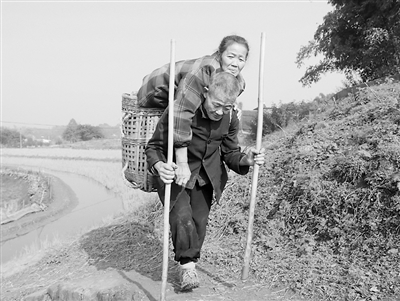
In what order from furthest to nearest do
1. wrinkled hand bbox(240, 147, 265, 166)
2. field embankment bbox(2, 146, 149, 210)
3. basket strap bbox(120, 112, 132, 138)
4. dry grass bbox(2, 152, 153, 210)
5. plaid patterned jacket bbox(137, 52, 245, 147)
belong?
field embankment bbox(2, 146, 149, 210) < dry grass bbox(2, 152, 153, 210) < basket strap bbox(120, 112, 132, 138) < wrinkled hand bbox(240, 147, 265, 166) < plaid patterned jacket bbox(137, 52, 245, 147)

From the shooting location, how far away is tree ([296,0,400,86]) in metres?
11.8

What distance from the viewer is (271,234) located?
461cm

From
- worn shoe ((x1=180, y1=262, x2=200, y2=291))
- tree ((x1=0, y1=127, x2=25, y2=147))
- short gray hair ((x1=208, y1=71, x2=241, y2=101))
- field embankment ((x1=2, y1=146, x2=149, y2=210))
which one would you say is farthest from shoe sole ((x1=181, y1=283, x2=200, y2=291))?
tree ((x1=0, y1=127, x2=25, y2=147))

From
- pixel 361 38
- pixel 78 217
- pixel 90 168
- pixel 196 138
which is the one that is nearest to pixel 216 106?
pixel 196 138

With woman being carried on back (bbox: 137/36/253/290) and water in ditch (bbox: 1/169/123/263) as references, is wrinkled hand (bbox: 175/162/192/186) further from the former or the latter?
water in ditch (bbox: 1/169/123/263)

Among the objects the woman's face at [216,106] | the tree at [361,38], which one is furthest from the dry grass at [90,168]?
the woman's face at [216,106]

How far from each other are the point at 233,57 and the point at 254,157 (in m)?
0.82

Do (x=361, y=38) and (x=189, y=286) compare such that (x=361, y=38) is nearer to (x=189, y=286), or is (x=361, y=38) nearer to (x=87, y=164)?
(x=189, y=286)

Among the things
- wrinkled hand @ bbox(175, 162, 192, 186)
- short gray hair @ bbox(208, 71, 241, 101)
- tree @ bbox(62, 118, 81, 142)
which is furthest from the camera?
tree @ bbox(62, 118, 81, 142)

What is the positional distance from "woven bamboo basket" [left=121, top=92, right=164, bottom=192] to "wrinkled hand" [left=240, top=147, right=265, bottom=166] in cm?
84

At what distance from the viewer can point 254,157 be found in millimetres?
3260

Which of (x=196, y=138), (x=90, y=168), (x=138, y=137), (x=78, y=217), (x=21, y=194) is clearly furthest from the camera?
(x=90, y=168)

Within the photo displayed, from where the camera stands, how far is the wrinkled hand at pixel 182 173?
10.0 ft

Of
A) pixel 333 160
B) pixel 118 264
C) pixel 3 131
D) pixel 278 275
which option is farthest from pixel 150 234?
pixel 3 131
